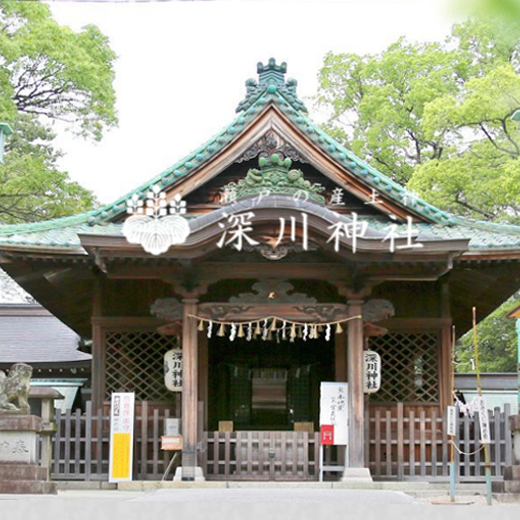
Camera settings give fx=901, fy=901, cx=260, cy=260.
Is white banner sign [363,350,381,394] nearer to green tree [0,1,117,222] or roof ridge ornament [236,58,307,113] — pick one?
roof ridge ornament [236,58,307,113]

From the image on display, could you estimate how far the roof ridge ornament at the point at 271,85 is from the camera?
1481 centimetres

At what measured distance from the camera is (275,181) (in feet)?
44.9

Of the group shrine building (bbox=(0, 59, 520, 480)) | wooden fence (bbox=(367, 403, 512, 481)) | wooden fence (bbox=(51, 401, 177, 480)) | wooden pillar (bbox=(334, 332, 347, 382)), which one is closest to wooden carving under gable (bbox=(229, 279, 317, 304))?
shrine building (bbox=(0, 59, 520, 480))

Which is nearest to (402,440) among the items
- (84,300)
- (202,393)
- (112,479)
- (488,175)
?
(202,393)

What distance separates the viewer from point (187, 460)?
1239cm

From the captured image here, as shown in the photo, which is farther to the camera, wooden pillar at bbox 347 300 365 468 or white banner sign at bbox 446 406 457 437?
wooden pillar at bbox 347 300 365 468

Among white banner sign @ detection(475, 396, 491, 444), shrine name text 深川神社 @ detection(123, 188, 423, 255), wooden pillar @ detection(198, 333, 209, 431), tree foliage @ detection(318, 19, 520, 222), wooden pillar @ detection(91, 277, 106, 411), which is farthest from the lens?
tree foliage @ detection(318, 19, 520, 222)

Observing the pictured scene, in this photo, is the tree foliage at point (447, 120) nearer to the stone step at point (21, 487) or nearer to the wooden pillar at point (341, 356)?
the wooden pillar at point (341, 356)

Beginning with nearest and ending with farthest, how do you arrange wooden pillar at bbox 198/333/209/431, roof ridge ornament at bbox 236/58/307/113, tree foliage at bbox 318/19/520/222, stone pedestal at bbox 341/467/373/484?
stone pedestal at bbox 341/467/373/484
wooden pillar at bbox 198/333/209/431
roof ridge ornament at bbox 236/58/307/113
tree foliage at bbox 318/19/520/222

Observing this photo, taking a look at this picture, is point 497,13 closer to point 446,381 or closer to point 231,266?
point 231,266

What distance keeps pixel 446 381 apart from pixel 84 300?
6.55m

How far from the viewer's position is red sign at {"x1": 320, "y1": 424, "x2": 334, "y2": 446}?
1259 cm

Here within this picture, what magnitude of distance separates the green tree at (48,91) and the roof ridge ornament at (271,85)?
10.5m

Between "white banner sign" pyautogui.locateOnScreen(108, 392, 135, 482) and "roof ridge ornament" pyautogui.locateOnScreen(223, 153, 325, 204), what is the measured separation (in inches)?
137
